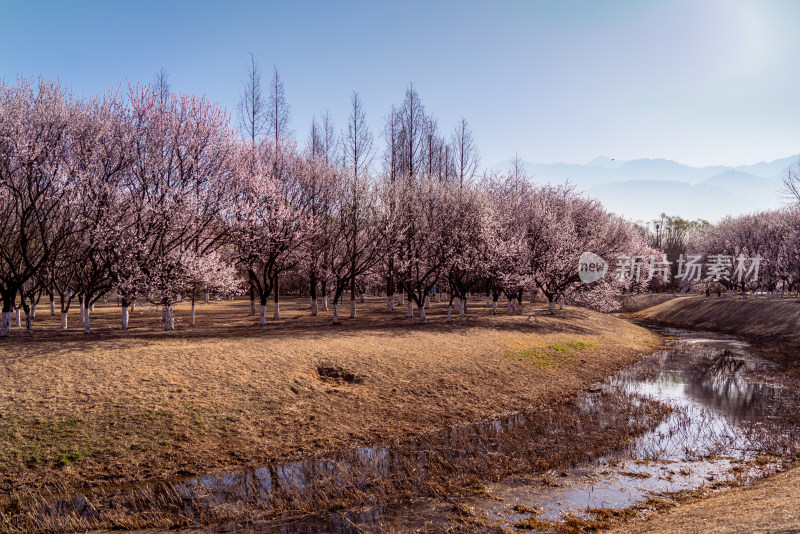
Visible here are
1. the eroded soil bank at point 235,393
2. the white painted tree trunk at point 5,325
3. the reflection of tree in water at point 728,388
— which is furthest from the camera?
the white painted tree trunk at point 5,325

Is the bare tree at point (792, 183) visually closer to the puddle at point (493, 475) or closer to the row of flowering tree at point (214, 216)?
the row of flowering tree at point (214, 216)

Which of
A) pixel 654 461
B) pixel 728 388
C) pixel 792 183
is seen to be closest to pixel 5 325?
pixel 654 461

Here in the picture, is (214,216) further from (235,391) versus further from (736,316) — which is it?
(736,316)

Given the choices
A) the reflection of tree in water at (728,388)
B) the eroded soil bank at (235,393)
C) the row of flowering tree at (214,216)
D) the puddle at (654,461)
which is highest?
the row of flowering tree at (214,216)

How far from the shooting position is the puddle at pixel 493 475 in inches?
473

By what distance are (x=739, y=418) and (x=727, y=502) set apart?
11497mm

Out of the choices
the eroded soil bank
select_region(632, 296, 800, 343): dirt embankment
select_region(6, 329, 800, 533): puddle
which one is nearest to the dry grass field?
the eroded soil bank

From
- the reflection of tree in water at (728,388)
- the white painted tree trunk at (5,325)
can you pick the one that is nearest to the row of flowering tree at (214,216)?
the white painted tree trunk at (5,325)

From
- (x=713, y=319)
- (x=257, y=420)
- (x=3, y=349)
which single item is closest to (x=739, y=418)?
(x=257, y=420)

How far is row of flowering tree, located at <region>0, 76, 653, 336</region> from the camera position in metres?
27.9

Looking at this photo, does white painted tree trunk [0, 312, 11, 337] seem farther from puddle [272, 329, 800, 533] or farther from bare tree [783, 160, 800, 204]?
bare tree [783, 160, 800, 204]

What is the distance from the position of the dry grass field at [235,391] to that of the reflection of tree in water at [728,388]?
16.9 feet

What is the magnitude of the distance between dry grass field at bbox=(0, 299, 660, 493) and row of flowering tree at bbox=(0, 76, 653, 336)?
501cm

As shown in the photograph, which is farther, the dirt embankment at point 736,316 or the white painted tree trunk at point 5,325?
the dirt embankment at point 736,316
